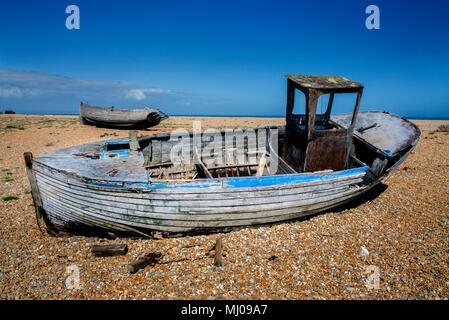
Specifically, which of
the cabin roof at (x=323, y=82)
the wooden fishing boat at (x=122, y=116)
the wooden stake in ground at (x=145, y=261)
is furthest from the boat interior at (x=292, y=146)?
the wooden fishing boat at (x=122, y=116)

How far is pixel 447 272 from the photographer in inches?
185

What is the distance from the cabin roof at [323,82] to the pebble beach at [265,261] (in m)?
3.83

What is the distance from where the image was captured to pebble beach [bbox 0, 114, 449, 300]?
14.4 ft

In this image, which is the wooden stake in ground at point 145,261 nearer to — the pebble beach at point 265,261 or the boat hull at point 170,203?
the pebble beach at point 265,261

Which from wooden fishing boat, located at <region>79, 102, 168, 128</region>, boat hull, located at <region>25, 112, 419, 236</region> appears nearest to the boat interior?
boat hull, located at <region>25, 112, 419, 236</region>

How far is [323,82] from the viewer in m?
6.87

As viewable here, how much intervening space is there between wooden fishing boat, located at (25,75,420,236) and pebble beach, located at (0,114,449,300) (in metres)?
0.48

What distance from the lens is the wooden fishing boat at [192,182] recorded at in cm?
519

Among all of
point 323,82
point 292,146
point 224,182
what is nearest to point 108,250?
point 224,182

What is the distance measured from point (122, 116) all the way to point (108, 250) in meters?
21.1

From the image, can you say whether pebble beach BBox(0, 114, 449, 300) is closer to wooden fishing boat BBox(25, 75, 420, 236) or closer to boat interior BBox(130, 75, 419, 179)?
wooden fishing boat BBox(25, 75, 420, 236)

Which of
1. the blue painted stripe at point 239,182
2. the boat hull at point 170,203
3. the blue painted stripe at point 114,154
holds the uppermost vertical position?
the blue painted stripe at point 114,154

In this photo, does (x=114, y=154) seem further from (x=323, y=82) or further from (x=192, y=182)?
(x=323, y=82)
